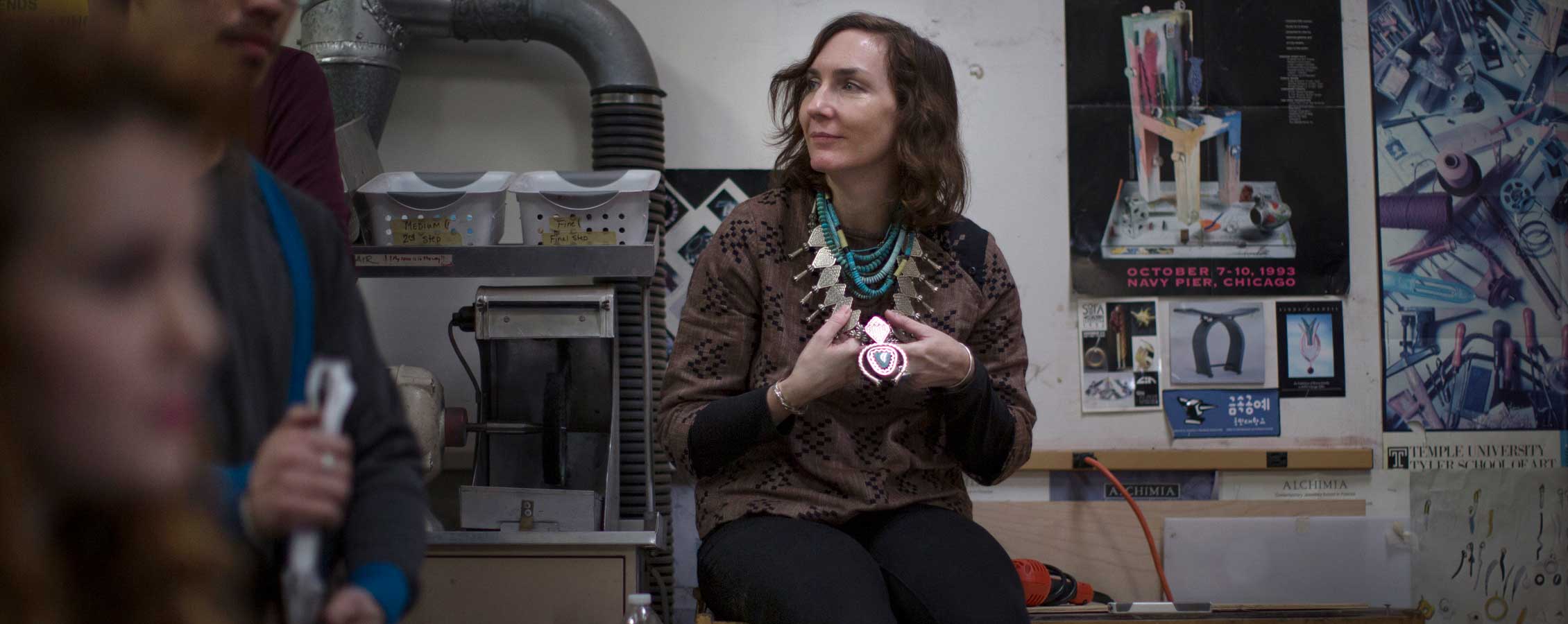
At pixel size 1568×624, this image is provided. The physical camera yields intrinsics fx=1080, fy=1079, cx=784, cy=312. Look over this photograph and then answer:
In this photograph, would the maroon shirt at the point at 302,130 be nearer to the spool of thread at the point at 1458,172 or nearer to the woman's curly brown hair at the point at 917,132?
the woman's curly brown hair at the point at 917,132

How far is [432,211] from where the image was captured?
191 cm

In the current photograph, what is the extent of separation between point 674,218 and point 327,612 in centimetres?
208

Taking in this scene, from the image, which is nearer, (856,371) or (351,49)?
(856,371)

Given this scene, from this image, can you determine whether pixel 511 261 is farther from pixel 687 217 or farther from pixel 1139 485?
pixel 1139 485

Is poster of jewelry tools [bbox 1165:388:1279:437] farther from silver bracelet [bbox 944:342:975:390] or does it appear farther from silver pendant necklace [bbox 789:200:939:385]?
silver bracelet [bbox 944:342:975:390]

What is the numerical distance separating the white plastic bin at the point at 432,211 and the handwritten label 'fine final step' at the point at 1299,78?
1777 millimetres

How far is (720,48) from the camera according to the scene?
2.43m

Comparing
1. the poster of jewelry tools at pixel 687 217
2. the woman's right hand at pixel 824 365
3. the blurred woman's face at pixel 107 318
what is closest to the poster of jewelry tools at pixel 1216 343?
the poster of jewelry tools at pixel 687 217

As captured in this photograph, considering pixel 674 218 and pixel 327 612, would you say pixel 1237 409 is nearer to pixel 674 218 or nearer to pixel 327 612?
pixel 674 218

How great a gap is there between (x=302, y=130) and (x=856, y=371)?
85cm

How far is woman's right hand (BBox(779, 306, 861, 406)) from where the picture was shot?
125 cm

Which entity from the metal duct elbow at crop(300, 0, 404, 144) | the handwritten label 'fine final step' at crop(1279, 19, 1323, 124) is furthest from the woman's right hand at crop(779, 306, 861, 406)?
the handwritten label 'fine final step' at crop(1279, 19, 1323, 124)

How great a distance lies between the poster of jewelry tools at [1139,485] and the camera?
2.44 meters

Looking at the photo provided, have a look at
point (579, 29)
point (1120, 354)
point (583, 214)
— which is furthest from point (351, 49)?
point (1120, 354)
